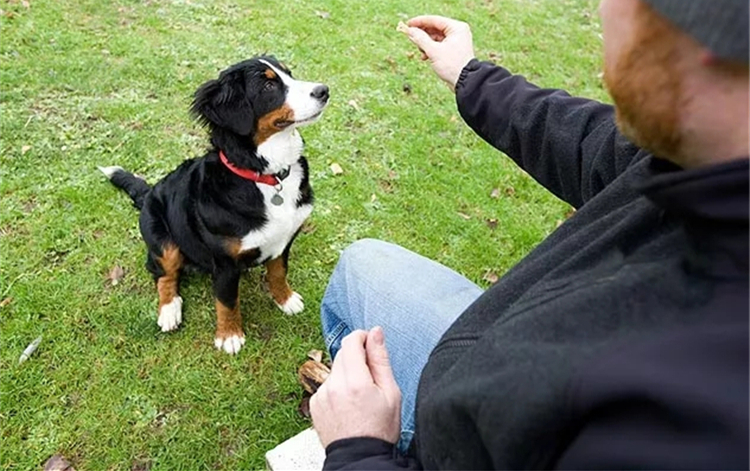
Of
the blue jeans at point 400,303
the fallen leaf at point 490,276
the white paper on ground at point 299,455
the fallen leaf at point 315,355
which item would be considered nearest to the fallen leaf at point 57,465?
the white paper on ground at point 299,455

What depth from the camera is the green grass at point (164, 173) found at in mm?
2605

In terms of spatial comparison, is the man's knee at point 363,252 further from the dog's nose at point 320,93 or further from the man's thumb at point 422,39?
the dog's nose at point 320,93

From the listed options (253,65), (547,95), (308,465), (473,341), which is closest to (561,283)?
(473,341)

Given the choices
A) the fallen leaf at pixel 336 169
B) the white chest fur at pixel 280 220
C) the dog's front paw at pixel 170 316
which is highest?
the white chest fur at pixel 280 220

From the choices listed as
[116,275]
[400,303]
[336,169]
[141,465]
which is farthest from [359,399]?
[336,169]

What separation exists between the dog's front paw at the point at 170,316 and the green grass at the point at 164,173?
4cm

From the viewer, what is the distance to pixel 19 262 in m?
3.10

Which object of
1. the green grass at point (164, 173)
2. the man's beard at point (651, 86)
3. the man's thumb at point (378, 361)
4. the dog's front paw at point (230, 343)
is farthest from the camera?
the dog's front paw at point (230, 343)

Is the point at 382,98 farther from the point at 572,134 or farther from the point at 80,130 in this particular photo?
the point at 572,134

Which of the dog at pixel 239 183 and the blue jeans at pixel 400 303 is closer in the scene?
the blue jeans at pixel 400 303

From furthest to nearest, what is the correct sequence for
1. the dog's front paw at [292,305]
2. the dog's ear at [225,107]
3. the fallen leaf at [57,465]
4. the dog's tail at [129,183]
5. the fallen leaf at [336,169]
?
the fallen leaf at [336,169], the dog's tail at [129,183], the dog's front paw at [292,305], the dog's ear at [225,107], the fallen leaf at [57,465]

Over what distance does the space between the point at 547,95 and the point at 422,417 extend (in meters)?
1.09

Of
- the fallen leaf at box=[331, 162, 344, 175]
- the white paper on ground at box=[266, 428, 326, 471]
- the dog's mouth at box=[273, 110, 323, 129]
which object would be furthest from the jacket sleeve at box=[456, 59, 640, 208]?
the fallen leaf at box=[331, 162, 344, 175]

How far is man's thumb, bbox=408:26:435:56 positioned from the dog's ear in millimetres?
764
